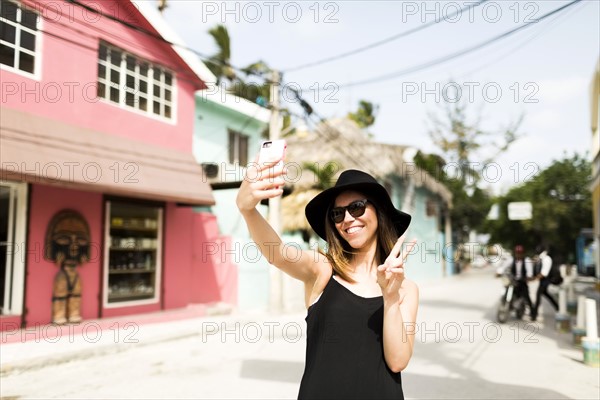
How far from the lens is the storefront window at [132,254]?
11156 mm

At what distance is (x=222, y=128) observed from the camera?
53.5ft

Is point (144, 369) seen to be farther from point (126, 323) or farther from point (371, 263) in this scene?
point (371, 263)

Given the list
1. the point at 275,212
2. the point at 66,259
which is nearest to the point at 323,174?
the point at 275,212

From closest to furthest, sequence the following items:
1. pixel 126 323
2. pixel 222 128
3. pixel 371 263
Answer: pixel 371 263, pixel 126 323, pixel 222 128

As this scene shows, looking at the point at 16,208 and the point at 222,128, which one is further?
the point at 222,128

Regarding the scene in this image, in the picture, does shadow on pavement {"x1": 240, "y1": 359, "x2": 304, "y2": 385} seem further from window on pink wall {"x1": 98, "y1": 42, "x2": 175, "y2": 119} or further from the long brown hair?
window on pink wall {"x1": 98, "y1": 42, "x2": 175, "y2": 119}

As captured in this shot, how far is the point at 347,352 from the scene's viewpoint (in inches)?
85.4

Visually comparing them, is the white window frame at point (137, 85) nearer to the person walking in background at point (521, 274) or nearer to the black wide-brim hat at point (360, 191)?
the person walking in background at point (521, 274)

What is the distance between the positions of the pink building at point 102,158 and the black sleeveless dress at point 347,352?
22.2 feet

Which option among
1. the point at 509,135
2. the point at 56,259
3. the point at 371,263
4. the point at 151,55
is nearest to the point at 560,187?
the point at 509,135

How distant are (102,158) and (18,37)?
2.67 metres

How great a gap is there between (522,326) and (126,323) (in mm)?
8388

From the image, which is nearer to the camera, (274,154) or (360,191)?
(274,154)

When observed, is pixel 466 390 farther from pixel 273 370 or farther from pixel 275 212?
pixel 275 212
